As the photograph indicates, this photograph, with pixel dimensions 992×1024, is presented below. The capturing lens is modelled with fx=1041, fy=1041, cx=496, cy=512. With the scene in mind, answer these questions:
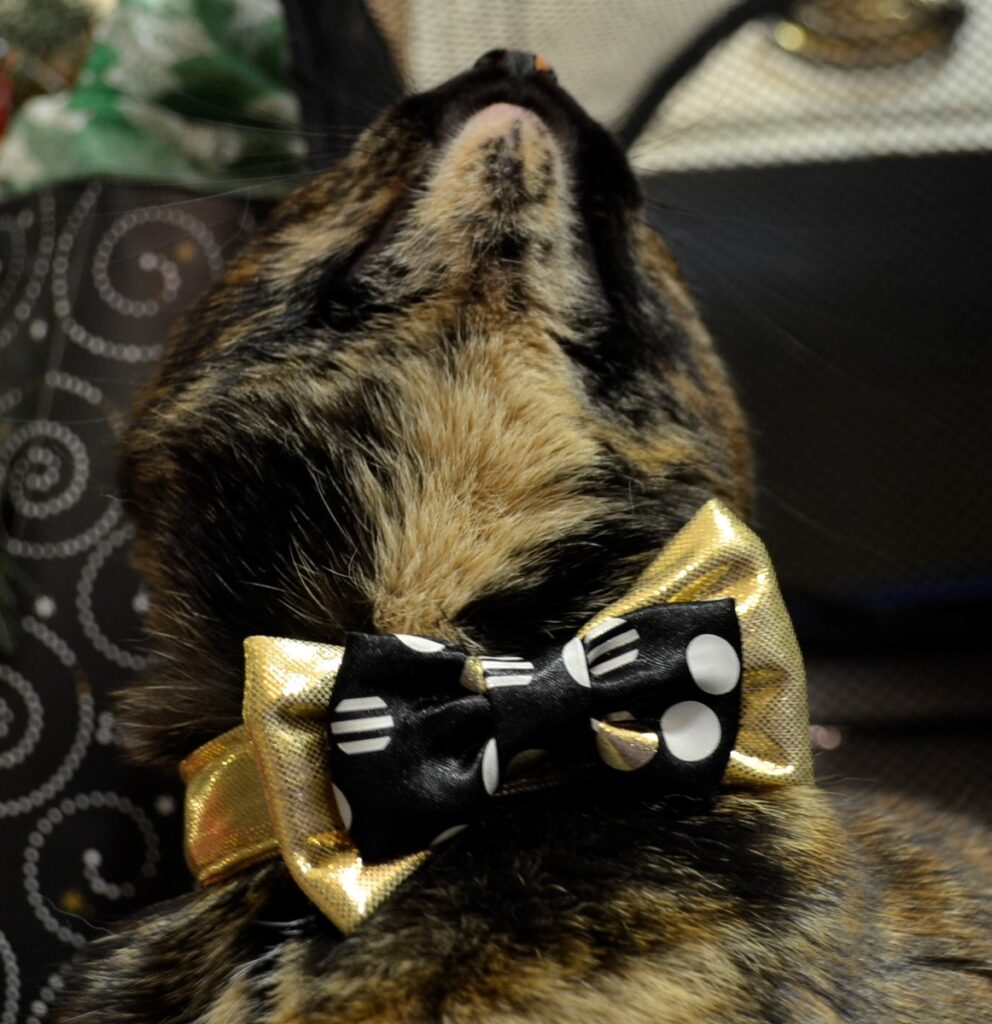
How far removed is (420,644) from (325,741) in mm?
95

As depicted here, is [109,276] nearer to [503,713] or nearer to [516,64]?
[516,64]

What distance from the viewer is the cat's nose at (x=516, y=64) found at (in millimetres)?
981

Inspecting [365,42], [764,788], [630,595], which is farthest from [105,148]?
[764,788]

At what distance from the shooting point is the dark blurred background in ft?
4.45

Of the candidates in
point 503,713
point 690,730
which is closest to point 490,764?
point 503,713

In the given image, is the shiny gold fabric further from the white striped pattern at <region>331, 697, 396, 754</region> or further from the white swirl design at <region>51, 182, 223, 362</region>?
the white swirl design at <region>51, 182, 223, 362</region>

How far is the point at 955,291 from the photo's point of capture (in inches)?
54.1

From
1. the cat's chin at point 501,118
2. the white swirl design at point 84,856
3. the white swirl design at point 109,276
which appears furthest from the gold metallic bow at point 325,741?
the white swirl design at point 109,276

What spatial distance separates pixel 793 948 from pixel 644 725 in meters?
0.17

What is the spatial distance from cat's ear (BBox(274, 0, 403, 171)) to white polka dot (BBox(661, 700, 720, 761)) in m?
0.94

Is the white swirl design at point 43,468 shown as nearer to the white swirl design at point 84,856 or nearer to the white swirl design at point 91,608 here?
the white swirl design at point 91,608

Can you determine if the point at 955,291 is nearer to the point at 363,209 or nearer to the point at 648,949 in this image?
the point at 363,209

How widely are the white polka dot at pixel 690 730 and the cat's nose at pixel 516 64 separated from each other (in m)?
0.61

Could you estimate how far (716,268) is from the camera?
1.43 m
